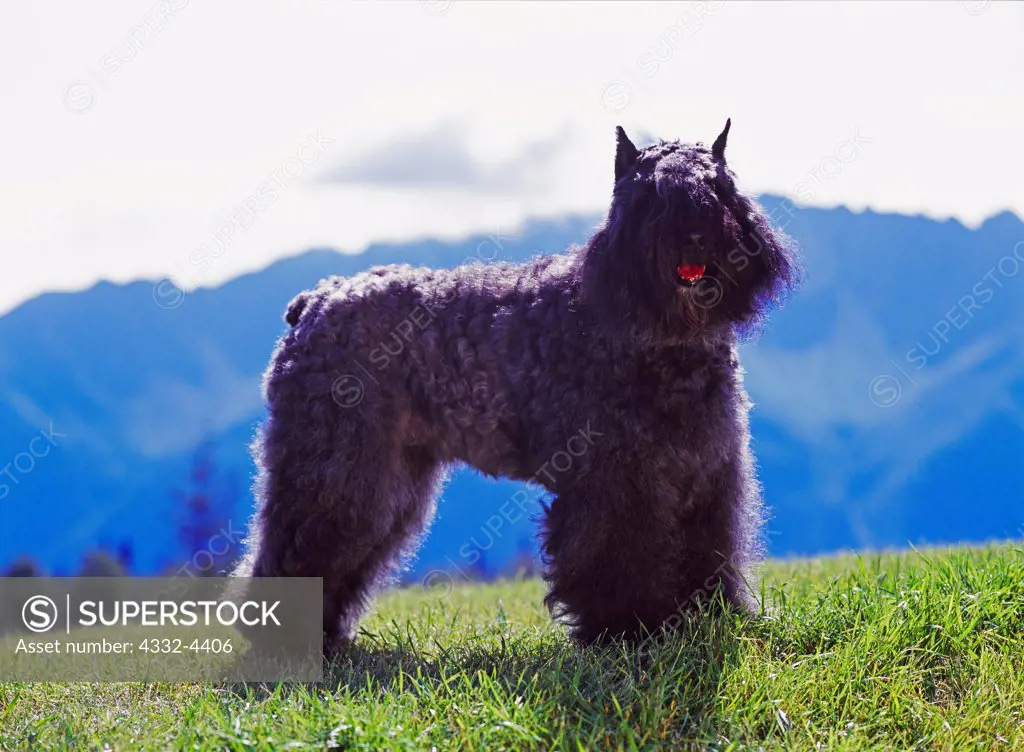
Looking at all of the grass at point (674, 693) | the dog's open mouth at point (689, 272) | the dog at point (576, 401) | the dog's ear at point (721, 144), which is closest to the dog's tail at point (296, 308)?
the dog at point (576, 401)

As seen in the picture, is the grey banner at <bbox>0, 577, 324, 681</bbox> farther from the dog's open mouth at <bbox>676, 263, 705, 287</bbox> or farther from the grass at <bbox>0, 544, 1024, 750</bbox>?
the dog's open mouth at <bbox>676, 263, 705, 287</bbox>

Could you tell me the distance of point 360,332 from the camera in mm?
5480

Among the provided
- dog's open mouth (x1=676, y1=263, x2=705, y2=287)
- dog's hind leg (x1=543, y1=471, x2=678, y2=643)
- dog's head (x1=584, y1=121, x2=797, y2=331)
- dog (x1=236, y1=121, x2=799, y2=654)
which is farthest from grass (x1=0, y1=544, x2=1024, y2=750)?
dog's open mouth (x1=676, y1=263, x2=705, y2=287)

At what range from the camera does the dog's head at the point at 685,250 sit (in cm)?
450

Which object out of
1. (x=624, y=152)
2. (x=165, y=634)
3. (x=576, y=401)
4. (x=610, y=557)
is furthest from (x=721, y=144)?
(x=165, y=634)

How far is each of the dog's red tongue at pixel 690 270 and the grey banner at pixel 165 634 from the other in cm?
287

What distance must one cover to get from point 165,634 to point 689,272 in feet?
14.3

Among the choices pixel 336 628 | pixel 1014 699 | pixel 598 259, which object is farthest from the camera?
pixel 336 628

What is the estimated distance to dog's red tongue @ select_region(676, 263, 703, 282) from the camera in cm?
451

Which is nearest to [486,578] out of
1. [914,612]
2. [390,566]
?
[390,566]

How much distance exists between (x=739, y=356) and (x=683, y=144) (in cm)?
124

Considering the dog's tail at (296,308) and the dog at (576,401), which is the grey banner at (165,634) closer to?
the dog at (576,401)

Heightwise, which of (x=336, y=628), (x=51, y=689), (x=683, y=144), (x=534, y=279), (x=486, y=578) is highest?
(x=683, y=144)

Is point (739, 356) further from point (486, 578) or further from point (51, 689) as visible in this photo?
point (486, 578)
